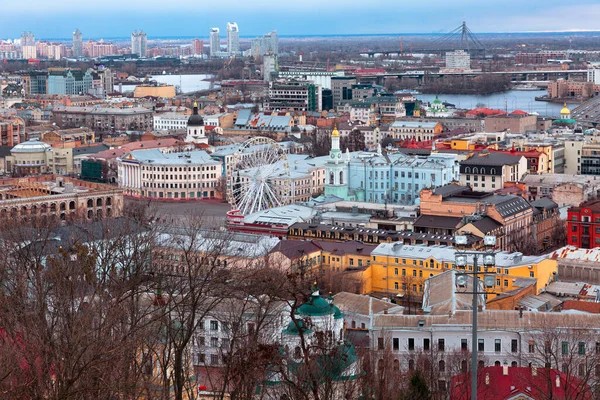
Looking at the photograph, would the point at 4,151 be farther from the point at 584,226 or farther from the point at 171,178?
the point at 584,226

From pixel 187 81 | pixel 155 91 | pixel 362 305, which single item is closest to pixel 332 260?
pixel 362 305

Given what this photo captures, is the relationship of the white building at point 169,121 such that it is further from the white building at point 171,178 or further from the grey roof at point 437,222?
the grey roof at point 437,222

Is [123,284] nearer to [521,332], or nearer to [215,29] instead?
[521,332]

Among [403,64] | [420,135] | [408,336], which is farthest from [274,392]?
[403,64]

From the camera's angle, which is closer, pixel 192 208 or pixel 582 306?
pixel 582 306

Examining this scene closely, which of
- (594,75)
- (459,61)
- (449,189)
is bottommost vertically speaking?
(449,189)

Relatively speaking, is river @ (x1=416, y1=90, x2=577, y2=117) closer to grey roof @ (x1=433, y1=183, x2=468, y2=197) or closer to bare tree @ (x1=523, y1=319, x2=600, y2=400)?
grey roof @ (x1=433, y1=183, x2=468, y2=197)
